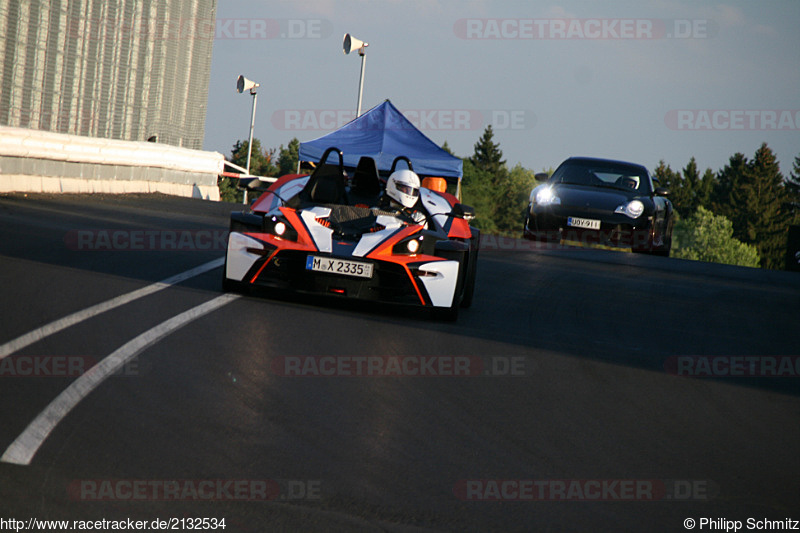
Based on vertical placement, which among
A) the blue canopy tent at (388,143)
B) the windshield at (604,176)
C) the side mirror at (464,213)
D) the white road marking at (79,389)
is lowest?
the white road marking at (79,389)

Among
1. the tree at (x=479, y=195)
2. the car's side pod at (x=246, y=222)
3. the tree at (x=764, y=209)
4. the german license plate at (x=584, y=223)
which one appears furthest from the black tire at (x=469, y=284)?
the tree at (x=479, y=195)

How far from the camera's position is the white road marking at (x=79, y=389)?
3854 millimetres

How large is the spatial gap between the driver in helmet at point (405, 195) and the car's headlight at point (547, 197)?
263 inches

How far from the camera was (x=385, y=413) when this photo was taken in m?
4.99

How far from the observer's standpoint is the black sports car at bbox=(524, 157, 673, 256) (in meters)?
15.2

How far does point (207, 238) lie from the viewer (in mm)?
13133

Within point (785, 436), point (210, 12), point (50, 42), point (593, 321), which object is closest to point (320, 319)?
point (593, 321)

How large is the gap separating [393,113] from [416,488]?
21.2m

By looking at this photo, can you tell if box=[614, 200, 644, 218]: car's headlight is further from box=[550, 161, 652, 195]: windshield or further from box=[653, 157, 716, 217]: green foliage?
box=[653, 157, 716, 217]: green foliage

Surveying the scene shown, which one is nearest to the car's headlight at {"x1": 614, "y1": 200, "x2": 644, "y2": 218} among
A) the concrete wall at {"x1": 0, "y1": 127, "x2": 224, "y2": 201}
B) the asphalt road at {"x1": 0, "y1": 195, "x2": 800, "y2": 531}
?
the asphalt road at {"x1": 0, "y1": 195, "x2": 800, "y2": 531}

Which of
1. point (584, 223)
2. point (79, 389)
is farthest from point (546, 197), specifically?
point (79, 389)

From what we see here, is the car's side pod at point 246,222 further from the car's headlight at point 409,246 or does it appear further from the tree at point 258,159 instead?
the tree at point 258,159

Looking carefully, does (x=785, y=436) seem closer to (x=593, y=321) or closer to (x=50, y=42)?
(x=593, y=321)

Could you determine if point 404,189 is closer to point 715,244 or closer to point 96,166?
point 96,166
